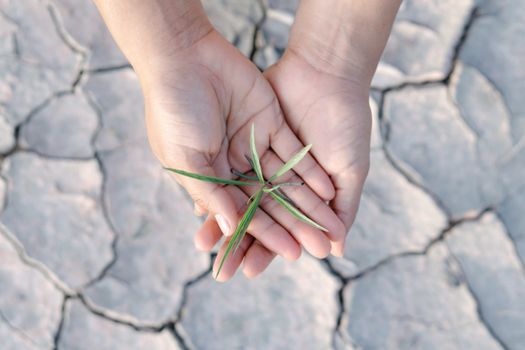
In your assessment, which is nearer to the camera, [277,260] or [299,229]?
[299,229]

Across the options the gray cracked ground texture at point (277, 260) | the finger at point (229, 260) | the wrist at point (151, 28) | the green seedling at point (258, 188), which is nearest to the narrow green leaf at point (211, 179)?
the green seedling at point (258, 188)

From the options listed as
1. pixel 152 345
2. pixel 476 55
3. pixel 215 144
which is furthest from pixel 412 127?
pixel 152 345

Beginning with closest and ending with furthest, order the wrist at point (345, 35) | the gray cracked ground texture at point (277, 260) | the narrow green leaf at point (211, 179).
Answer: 1. the narrow green leaf at point (211, 179)
2. the wrist at point (345, 35)
3. the gray cracked ground texture at point (277, 260)

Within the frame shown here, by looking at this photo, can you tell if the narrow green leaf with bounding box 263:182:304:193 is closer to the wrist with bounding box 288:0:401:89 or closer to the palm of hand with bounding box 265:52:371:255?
the palm of hand with bounding box 265:52:371:255

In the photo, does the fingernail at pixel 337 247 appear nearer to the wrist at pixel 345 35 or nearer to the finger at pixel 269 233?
the finger at pixel 269 233

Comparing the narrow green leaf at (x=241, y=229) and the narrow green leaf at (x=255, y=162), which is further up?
the narrow green leaf at (x=255, y=162)

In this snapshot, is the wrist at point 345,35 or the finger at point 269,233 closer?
the finger at point 269,233

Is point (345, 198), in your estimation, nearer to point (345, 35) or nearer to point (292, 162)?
point (292, 162)

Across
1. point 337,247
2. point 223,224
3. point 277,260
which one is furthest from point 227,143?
point 277,260
